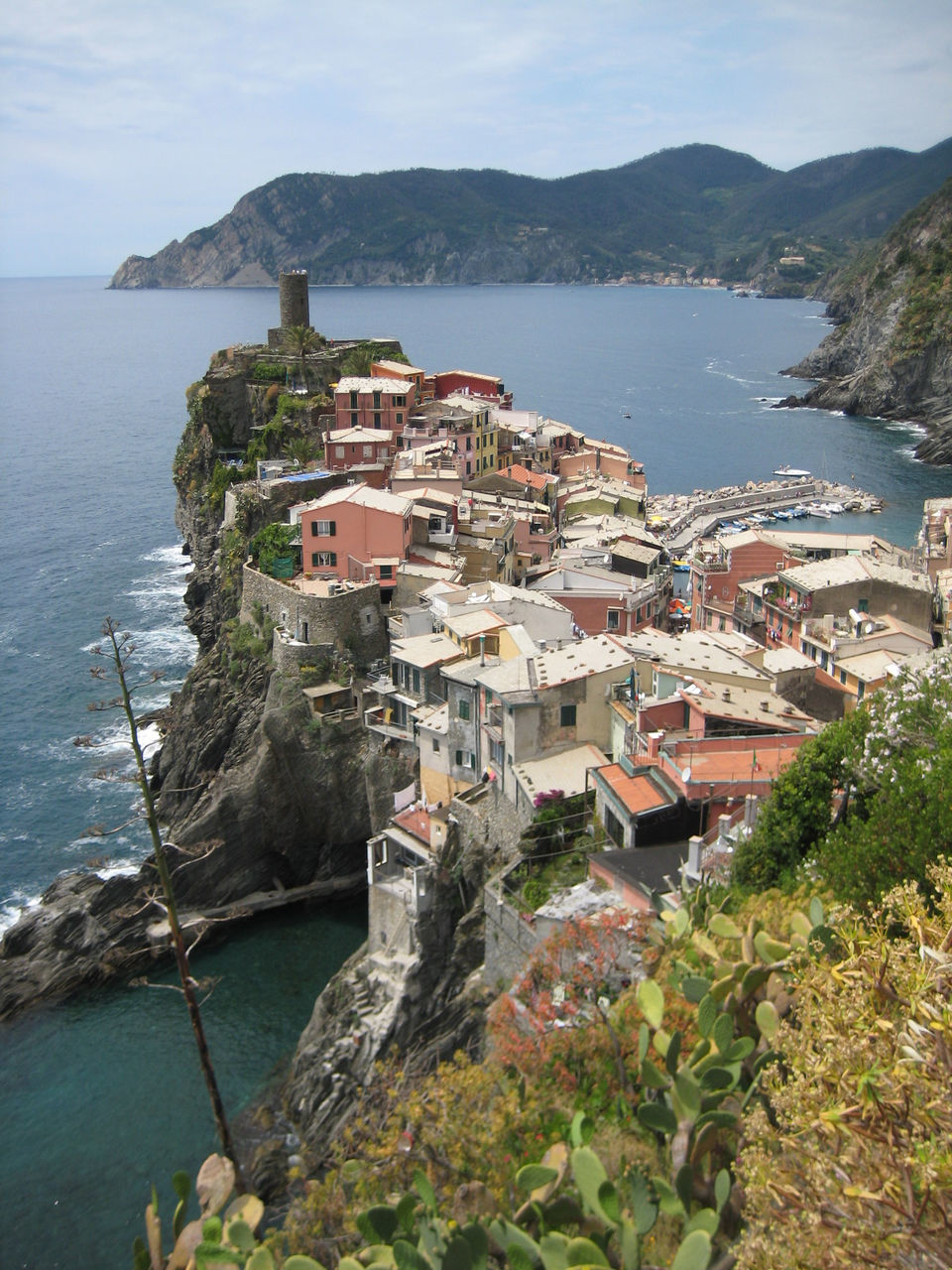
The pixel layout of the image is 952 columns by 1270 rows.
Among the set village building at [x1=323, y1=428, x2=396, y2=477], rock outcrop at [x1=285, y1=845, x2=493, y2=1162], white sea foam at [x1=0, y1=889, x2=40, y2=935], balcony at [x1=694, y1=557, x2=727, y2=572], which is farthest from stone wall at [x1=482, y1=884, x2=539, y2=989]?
village building at [x1=323, y1=428, x2=396, y2=477]

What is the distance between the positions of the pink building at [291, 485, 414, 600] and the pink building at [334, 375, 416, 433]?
15852mm

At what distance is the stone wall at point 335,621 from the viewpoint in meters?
38.1

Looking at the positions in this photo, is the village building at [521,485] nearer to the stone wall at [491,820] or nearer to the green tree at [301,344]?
the green tree at [301,344]

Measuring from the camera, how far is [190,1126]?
26906mm

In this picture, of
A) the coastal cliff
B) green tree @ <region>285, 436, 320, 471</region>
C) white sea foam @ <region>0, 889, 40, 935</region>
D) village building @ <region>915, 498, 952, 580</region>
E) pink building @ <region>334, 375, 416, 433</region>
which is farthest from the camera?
pink building @ <region>334, 375, 416, 433</region>

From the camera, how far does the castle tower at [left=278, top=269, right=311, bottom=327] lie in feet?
228

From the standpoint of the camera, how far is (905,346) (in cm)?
12850

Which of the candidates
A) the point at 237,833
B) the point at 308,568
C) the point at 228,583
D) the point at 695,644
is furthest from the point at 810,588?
the point at 228,583

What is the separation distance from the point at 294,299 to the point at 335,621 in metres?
38.5

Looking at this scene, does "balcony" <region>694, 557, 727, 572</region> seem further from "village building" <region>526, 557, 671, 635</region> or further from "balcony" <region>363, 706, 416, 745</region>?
"balcony" <region>363, 706, 416, 745</region>

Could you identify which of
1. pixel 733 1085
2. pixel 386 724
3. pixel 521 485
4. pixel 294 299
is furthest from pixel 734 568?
pixel 733 1085

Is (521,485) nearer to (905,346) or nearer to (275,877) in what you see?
(275,877)

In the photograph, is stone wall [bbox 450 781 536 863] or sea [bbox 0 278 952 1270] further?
sea [bbox 0 278 952 1270]

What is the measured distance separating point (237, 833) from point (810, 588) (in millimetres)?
21331
